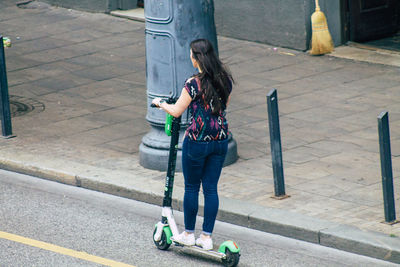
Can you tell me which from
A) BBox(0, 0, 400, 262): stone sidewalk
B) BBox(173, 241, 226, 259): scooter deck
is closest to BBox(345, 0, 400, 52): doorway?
BBox(0, 0, 400, 262): stone sidewalk

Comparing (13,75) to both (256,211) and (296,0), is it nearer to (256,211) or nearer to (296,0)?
(296,0)

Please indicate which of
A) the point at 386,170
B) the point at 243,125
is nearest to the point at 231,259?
the point at 386,170

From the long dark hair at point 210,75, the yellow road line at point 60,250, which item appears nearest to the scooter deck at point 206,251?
the yellow road line at point 60,250

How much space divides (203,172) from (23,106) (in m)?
5.60

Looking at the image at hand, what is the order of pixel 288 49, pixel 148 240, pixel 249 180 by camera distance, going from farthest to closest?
pixel 288 49 → pixel 249 180 → pixel 148 240

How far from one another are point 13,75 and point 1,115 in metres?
3.29

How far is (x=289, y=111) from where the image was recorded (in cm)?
1138

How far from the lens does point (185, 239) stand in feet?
23.3

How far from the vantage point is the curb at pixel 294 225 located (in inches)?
278

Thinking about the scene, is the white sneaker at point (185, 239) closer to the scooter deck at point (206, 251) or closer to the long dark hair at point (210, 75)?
the scooter deck at point (206, 251)

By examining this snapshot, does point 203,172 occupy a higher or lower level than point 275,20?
lower

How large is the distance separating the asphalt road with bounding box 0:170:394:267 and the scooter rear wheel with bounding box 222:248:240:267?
0.19 metres

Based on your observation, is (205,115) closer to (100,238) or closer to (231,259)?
(231,259)

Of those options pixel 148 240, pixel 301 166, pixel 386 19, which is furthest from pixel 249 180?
pixel 386 19
